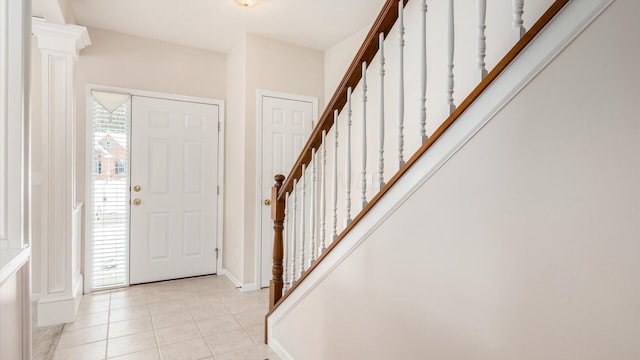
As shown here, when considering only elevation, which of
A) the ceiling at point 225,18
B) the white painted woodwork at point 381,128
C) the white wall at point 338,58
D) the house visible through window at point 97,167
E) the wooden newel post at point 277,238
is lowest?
the wooden newel post at point 277,238

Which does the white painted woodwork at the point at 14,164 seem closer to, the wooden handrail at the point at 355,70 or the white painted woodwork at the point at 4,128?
the white painted woodwork at the point at 4,128

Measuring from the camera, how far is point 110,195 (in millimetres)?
3463

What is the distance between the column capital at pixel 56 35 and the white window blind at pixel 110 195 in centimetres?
82

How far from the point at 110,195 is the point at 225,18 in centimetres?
212

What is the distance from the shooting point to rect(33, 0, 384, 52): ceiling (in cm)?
293

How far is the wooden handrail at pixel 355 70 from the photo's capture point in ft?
4.46

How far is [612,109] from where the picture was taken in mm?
736

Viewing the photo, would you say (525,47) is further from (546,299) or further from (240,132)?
(240,132)

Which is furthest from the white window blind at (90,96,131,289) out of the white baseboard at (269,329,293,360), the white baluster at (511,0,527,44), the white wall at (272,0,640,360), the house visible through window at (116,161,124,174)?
the white baluster at (511,0,527,44)

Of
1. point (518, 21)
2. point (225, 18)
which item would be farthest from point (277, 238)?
point (225, 18)

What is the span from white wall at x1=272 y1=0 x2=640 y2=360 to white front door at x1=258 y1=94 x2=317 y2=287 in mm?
2424

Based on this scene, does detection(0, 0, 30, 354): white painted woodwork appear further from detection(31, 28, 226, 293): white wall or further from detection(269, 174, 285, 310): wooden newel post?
detection(31, 28, 226, 293): white wall

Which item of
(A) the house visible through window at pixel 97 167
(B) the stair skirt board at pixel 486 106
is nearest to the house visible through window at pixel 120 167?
(A) the house visible through window at pixel 97 167

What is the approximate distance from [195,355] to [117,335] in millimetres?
711
